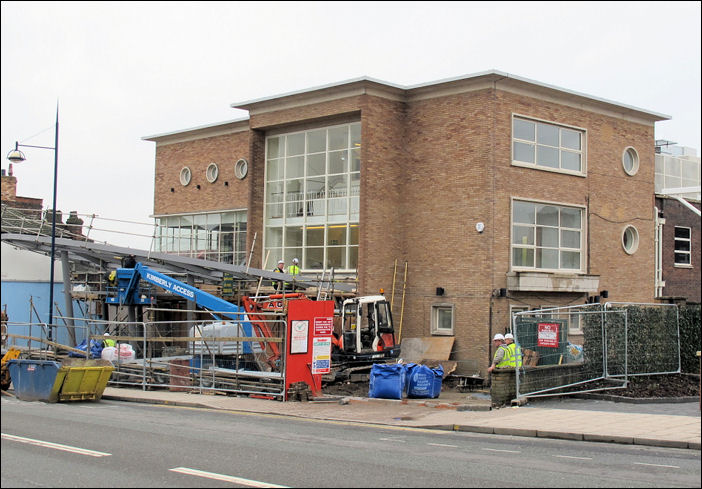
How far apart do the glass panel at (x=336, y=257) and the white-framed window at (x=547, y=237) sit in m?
5.83

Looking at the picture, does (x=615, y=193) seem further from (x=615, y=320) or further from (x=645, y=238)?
→ (x=615, y=320)

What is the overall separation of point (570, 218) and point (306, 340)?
12677 mm

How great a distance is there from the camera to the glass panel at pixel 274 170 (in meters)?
30.9

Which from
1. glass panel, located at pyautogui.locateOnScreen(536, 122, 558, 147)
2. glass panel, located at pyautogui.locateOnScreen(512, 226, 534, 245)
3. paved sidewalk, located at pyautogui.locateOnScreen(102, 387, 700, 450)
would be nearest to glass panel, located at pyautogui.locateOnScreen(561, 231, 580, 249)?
glass panel, located at pyautogui.locateOnScreen(512, 226, 534, 245)

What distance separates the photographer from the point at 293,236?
30.5 meters

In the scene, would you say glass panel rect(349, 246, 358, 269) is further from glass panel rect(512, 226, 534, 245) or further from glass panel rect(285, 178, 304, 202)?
glass panel rect(512, 226, 534, 245)

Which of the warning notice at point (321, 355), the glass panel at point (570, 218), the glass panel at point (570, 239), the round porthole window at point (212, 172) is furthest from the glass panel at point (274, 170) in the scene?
the warning notice at point (321, 355)

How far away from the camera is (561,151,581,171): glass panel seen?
1108 inches

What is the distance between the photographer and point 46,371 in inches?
719

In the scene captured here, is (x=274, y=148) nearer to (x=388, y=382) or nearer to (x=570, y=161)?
(x=570, y=161)

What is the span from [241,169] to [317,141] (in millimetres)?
5527

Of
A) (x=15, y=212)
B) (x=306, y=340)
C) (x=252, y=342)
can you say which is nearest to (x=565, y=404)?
(x=306, y=340)

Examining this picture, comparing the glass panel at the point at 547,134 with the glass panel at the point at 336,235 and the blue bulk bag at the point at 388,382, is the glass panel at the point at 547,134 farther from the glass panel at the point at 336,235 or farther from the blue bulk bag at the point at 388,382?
the blue bulk bag at the point at 388,382

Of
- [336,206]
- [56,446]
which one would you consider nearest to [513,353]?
[56,446]
